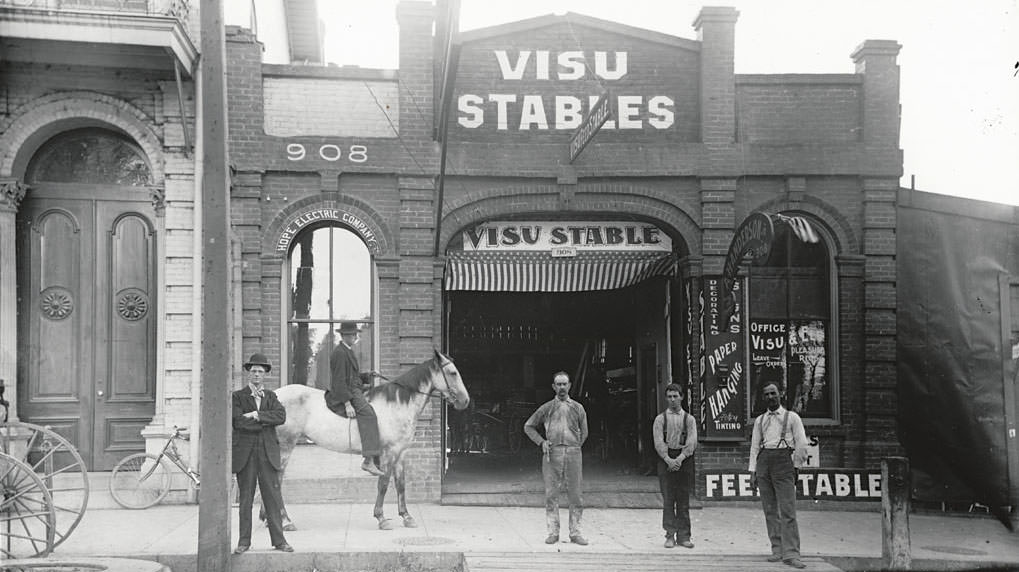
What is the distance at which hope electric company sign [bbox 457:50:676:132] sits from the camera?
14.4m

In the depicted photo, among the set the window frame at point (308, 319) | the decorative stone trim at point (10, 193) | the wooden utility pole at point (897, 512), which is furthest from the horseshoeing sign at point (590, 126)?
the decorative stone trim at point (10, 193)

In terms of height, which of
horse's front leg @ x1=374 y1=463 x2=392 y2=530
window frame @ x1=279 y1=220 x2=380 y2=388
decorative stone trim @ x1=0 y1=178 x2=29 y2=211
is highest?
decorative stone trim @ x1=0 y1=178 x2=29 y2=211

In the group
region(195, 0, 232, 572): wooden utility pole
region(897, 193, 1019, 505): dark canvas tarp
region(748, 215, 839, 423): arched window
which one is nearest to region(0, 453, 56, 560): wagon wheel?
region(195, 0, 232, 572): wooden utility pole

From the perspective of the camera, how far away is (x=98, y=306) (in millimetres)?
13406

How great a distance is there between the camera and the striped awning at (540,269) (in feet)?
48.0

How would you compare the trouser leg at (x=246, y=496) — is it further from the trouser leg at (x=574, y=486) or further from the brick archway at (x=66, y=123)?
the brick archway at (x=66, y=123)

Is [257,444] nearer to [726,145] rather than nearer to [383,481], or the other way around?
[383,481]

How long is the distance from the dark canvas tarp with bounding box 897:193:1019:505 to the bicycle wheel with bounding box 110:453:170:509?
34.2ft

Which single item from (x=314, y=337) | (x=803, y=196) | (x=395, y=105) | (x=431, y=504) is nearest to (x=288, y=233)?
(x=314, y=337)

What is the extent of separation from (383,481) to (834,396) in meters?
7.07

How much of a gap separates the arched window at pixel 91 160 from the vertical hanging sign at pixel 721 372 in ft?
27.2

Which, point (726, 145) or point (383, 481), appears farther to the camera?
point (726, 145)

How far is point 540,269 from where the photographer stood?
48.4 ft

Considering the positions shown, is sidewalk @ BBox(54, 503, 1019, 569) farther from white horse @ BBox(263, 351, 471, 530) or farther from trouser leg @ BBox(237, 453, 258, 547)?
white horse @ BBox(263, 351, 471, 530)
